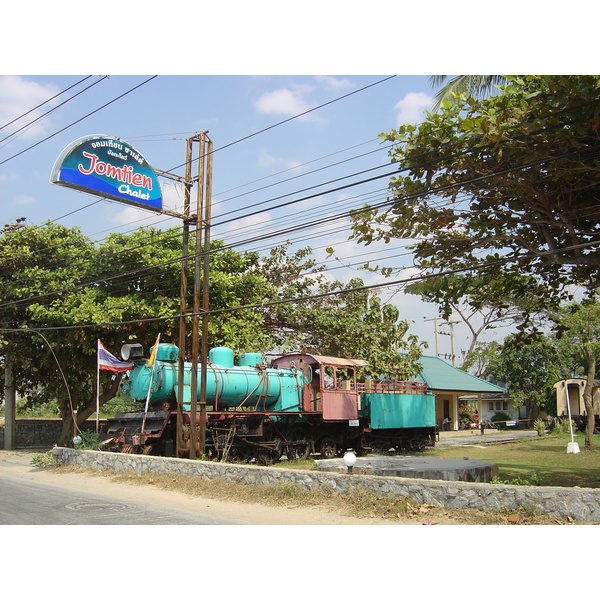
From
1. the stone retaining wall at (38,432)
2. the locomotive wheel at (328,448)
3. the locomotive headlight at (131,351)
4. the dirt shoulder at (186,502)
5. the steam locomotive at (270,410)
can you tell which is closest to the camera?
the dirt shoulder at (186,502)

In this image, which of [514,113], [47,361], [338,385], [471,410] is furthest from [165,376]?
[471,410]

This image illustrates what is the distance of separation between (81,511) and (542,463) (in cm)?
1371

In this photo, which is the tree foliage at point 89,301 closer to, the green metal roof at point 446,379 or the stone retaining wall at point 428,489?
the stone retaining wall at point 428,489

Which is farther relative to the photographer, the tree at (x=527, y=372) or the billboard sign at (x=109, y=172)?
the tree at (x=527, y=372)

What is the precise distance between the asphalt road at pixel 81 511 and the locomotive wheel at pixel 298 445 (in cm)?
830

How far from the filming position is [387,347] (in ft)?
89.4

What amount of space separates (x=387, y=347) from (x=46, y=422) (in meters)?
16.0

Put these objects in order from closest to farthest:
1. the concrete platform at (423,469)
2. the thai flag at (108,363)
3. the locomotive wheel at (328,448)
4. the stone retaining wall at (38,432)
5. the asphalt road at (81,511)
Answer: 1. the asphalt road at (81,511)
2. the concrete platform at (423,469)
3. the thai flag at (108,363)
4. the locomotive wheel at (328,448)
5. the stone retaining wall at (38,432)

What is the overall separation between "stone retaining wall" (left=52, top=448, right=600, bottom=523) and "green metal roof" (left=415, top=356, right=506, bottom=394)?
78.6ft

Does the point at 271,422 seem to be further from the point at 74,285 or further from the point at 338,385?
the point at 74,285

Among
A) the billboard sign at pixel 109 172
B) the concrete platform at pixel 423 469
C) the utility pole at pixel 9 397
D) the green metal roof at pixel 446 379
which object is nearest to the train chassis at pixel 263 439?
the concrete platform at pixel 423 469

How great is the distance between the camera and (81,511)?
9.90 m

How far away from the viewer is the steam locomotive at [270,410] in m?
16.3

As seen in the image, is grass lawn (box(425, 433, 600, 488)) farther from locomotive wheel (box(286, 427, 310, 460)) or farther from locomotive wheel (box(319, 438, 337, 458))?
locomotive wheel (box(286, 427, 310, 460))
